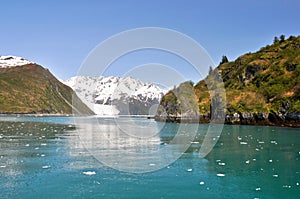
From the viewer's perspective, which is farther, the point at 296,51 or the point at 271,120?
the point at 296,51

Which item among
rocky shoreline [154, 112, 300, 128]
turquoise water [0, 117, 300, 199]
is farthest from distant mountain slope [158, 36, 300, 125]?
turquoise water [0, 117, 300, 199]

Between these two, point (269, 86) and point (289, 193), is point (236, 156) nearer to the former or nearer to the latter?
point (289, 193)

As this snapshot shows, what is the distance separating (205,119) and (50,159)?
106m

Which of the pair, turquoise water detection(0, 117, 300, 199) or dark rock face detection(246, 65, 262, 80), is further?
dark rock face detection(246, 65, 262, 80)

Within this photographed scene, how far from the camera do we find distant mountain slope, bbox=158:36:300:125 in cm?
10850

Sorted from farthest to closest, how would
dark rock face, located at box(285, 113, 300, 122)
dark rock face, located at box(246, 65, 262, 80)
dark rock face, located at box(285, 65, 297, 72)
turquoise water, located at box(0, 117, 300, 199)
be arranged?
1. dark rock face, located at box(246, 65, 262, 80)
2. dark rock face, located at box(285, 65, 297, 72)
3. dark rock face, located at box(285, 113, 300, 122)
4. turquoise water, located at box(0, 117, 300, 199)

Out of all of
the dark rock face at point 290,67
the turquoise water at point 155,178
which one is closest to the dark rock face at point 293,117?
the dark rock face at point 290,67

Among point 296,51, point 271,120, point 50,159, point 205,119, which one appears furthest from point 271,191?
point 296,51

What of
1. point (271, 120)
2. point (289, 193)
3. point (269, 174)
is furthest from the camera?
point (271, 120)

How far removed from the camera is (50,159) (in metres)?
34.3

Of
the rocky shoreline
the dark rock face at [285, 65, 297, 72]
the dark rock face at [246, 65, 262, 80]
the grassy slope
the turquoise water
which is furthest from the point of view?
the dark rock face at [246, 65, 262, 80]

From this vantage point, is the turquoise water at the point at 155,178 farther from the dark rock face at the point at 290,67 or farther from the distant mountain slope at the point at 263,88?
the dark rock face at the point at 290,67

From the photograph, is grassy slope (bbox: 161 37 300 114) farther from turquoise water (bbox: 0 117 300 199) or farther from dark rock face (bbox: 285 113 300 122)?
turquoise water (bbox: 0 117 300 199)

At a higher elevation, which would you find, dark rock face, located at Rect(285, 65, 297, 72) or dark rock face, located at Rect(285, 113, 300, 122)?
dark rock face, located at Rect(285, 65, 297, 72)
